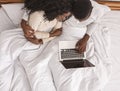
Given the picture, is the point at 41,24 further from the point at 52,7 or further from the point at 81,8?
the point at 81,8

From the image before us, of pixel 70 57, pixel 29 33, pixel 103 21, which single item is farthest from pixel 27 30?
pixel 103 21

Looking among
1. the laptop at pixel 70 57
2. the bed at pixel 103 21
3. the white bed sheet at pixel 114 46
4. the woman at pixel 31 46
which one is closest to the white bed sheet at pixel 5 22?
the bed at pixel 103 21

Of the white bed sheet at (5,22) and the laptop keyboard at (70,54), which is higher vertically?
the white bed sheet at (5,22)

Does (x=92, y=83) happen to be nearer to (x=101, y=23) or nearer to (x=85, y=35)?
(x=85, y=35)

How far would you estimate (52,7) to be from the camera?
1.39 metres

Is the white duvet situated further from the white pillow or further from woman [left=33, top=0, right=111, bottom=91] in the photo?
the white pillow

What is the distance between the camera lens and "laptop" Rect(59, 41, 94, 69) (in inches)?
57.1

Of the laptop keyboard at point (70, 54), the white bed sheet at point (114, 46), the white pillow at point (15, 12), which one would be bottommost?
the white bed sheet at point (114, 46)

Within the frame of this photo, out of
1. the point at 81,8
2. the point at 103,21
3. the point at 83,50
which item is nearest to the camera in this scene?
the point at 81,8

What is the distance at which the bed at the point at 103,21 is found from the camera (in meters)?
1.41

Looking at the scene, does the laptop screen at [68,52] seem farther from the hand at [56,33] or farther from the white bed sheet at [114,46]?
the white bed sheet at [114,46]

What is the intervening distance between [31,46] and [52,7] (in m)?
0.27

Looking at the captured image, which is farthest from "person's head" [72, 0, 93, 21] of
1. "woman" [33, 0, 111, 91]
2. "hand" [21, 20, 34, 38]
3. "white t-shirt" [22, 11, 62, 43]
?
"hand" [21, 20, 34, 38]

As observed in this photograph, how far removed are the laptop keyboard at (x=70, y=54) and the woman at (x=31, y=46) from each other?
12 cm
